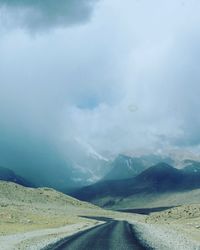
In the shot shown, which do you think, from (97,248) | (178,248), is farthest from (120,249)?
(178,248)

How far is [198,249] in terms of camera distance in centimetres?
5084

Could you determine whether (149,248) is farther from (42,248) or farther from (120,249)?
(42,248)

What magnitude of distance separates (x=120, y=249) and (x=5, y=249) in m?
11.6

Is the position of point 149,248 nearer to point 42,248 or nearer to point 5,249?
point 42,248

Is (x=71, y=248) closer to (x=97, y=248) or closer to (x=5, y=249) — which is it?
(x=97, y=248)

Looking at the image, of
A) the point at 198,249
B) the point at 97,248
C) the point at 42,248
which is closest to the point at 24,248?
the point at 42,248

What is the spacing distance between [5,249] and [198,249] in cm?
1944

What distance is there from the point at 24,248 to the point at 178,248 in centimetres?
1601

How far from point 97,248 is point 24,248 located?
787 centimetres

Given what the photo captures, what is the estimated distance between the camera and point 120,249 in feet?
165

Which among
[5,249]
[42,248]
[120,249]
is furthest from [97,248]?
[5,249]

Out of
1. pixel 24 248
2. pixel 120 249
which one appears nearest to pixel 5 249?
pixel 24 248

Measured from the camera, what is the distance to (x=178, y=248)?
51000 millimetres

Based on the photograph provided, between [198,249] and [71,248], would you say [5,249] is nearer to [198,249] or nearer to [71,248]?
[71,248]
